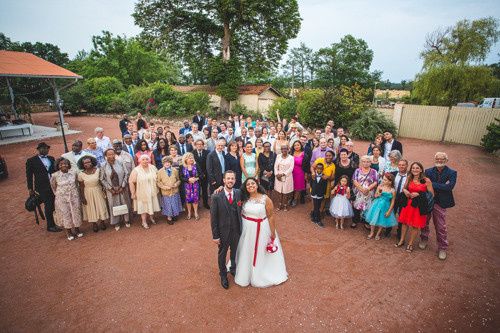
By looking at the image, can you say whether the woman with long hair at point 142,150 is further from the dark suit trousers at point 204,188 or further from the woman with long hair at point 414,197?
the woman with long hair at point 414,197

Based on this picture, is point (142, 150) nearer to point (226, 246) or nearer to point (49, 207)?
point (49, 207)

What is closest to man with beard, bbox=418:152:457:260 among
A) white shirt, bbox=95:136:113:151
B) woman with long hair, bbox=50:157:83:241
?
woman with long hair, bbox=50:157:83:241

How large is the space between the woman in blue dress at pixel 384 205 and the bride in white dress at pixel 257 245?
7.80 feet

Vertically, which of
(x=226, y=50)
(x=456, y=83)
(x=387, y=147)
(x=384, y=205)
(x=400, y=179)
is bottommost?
(x=384, y=205)

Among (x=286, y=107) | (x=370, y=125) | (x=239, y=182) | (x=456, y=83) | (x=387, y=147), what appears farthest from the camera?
(x=286, y=107)

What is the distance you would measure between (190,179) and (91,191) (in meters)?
2.08

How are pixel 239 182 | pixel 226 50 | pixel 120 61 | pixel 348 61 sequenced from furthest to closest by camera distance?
pixel 348 61 → pixel 120 61 → pixel 226 50 → pixel 239 182

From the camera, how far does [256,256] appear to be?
394 cm

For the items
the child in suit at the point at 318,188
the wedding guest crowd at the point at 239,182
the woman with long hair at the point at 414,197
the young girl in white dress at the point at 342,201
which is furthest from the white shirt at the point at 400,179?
the child in suit at the point at 318,188

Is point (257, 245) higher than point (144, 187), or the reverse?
point (144, 187)

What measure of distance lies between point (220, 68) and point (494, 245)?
77.9ft

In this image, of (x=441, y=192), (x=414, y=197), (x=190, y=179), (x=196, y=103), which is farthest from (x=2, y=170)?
(x=196, y=103)

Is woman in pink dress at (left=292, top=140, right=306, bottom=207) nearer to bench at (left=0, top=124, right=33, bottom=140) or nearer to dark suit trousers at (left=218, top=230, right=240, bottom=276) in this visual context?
dark suit trousers at (left=218, top=230, right=240, bottom=276)

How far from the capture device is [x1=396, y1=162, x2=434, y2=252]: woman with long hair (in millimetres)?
4582
